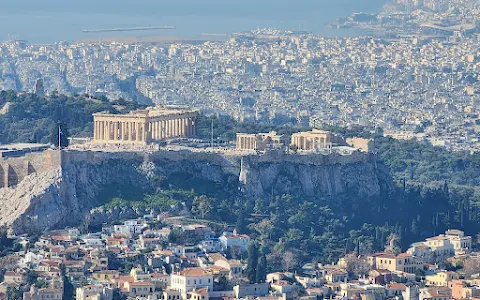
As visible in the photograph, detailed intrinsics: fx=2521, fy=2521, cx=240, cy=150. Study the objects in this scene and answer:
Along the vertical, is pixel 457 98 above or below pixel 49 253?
above

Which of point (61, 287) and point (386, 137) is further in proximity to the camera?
point (386, 137)

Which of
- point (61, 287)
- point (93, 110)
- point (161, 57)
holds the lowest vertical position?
point (61, 287)

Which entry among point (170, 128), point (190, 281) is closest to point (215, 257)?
point (190, 281)

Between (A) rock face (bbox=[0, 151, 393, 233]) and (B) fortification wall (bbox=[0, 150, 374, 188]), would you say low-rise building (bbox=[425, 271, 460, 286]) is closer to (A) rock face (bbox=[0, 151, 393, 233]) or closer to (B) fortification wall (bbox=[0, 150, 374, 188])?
(A) rock face (bbox=[0, 151, 393, 233])

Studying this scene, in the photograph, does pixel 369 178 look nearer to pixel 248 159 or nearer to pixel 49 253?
pixel 248 159

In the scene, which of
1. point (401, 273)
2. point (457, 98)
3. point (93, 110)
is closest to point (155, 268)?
point (401, 273)

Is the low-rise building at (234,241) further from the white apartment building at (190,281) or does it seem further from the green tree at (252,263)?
the white apartment building at (190,281)

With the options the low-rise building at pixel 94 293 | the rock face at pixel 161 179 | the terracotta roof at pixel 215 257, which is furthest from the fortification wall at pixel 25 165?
the low-rise building at pixel 94 293

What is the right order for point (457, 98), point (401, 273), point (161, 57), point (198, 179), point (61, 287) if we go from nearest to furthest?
1. point (61, 287)
2. point (401, 273)
3. point (198, 179)
4. point (457, 98)
5. point (161, 57)
